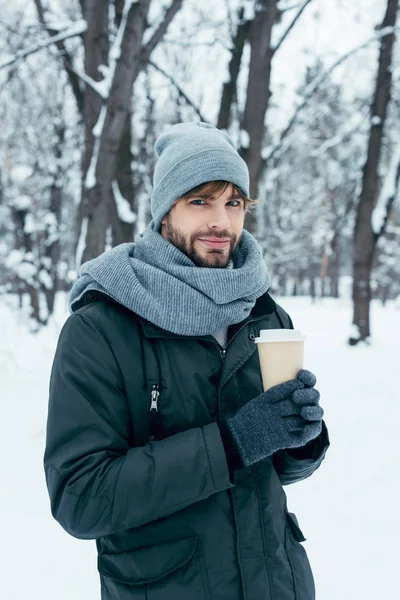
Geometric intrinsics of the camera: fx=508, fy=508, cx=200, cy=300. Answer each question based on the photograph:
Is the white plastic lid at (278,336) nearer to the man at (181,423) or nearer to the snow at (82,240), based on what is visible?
the man at (181,423)

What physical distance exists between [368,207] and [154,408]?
31.2ft

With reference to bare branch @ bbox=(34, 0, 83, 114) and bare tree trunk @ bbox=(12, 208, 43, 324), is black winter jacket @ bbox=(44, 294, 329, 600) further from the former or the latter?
bare tree trunk @ bbox=(12, 208, 43, 324)

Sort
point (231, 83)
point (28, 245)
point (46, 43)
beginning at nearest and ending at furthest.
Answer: point (46, 43)
point (231, 83)
point (28, 245)

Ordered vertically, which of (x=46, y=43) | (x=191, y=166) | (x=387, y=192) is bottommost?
(x=191, y=166)

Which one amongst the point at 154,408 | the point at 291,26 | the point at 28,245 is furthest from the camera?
the point at 28,245

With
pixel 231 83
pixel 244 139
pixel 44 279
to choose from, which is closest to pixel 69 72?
pixel 244 139

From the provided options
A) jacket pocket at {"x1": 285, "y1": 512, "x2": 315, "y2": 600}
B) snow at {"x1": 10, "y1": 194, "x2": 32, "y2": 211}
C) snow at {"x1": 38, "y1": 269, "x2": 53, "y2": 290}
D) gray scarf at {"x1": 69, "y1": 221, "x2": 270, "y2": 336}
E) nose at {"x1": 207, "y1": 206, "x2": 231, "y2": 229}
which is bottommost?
snow at {"x1": 38, "y1": 269, "x2": 53, "y2": 290}

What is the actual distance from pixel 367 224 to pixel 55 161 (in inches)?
338

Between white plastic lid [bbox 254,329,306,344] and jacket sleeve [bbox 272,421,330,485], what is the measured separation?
1.17ft

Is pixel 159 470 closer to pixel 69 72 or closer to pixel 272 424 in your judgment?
pixel 272 424

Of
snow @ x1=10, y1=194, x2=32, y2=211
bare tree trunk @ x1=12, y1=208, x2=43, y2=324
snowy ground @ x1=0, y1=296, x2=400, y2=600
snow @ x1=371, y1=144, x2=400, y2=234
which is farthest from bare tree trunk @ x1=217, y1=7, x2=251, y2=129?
bare tree trunk @ x1=12, y1=208, x2=43, y2=324

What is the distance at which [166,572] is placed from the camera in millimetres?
1358

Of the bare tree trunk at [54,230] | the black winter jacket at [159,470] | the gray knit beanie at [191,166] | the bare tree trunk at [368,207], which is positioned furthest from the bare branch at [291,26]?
the bare tree trunk at [54,230]

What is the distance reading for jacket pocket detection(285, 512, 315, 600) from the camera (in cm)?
154
